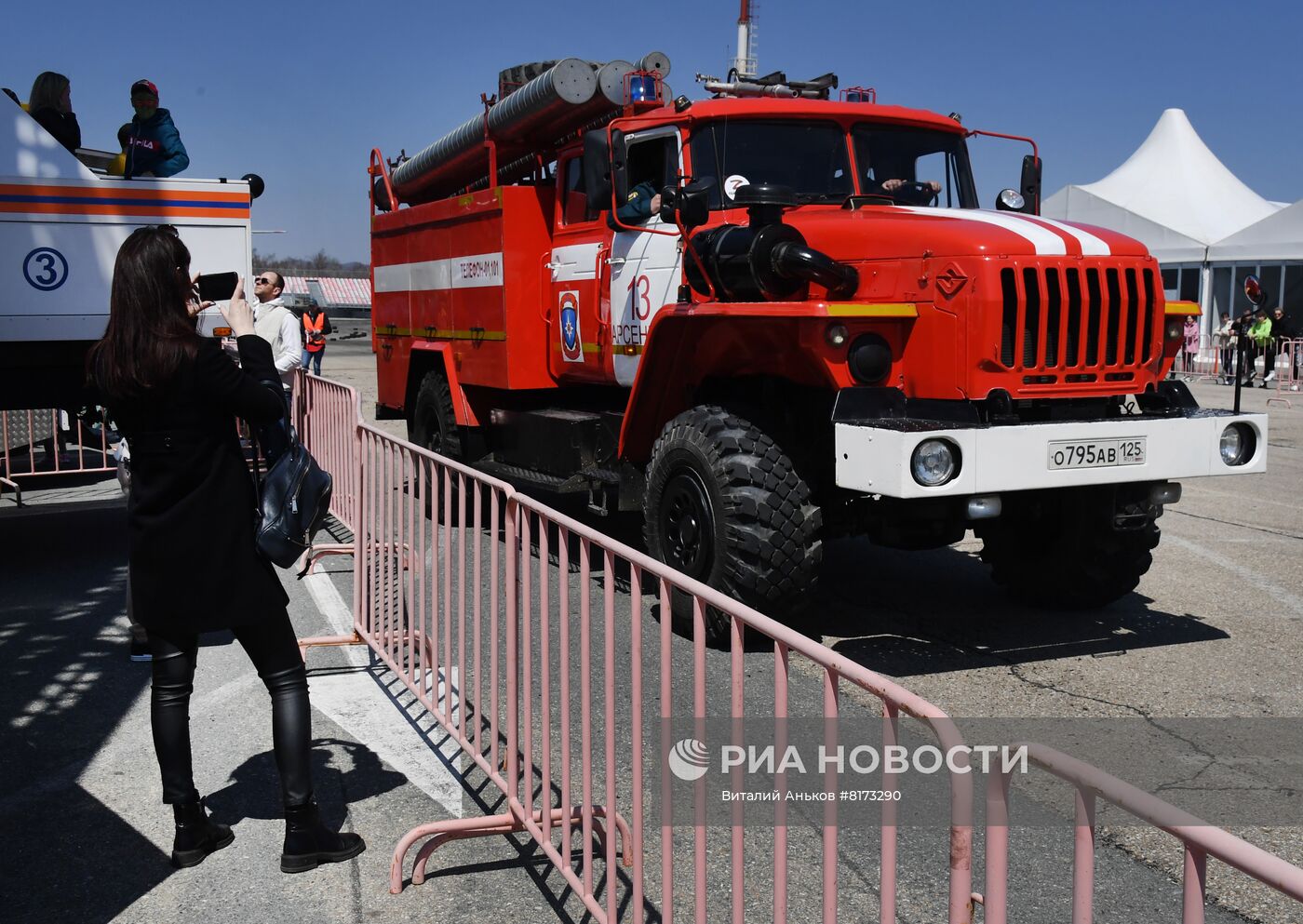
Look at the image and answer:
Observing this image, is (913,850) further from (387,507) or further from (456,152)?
(456,152)

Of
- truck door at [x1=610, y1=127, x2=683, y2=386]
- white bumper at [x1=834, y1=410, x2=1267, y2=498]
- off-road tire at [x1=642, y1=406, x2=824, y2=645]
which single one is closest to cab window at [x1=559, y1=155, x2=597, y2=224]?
truck door at [x1=610, y1=127, x2=683, y2=386]

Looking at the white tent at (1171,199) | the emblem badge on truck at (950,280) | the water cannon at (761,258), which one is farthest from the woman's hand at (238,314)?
the white tent at (1171,199)

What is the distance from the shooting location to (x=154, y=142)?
810 cm

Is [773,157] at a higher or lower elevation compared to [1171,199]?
lower

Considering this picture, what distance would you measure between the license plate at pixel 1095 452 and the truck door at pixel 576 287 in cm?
315

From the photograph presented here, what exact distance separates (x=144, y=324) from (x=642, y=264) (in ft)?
12.7

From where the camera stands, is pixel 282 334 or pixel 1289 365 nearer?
pixel 282 334

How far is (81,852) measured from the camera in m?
3.88

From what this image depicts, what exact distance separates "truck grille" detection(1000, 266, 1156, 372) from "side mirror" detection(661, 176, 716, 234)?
169cm

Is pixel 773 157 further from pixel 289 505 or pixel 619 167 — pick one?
pixel 289 505

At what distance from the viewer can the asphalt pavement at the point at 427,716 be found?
11.8 feet

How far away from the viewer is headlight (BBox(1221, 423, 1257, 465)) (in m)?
5.82

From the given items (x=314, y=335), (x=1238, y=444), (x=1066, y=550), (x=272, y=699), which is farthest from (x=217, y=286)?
(x=314, y=335)

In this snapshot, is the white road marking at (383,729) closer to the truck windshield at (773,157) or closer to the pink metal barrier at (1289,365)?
the truck windshield at (773,157)
